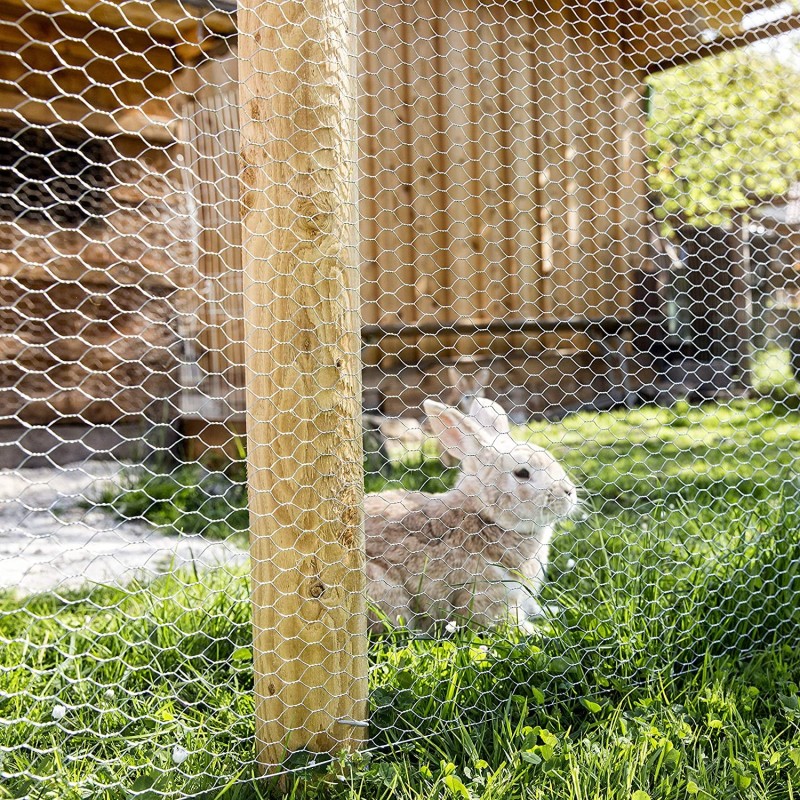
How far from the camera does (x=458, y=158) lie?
6.21 metres

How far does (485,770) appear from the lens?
5.63 ft

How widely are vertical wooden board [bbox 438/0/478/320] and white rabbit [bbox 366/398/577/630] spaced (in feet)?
11.9

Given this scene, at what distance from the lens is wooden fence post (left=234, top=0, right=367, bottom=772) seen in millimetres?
1604

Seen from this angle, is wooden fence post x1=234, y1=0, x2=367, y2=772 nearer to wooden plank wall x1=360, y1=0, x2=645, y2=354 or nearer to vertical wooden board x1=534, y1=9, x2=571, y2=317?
wooden plank wall x1=360, y1=0, x2=645, y2=354

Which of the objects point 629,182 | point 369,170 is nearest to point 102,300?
point 369,170

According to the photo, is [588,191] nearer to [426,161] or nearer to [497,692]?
[426,161]

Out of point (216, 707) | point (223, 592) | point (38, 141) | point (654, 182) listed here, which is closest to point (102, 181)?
point (38, 141)

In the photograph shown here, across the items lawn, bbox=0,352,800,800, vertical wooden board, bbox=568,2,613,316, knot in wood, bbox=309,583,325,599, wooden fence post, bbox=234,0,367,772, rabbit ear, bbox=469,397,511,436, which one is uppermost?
wooden fence post, bbox=234,0,367,772

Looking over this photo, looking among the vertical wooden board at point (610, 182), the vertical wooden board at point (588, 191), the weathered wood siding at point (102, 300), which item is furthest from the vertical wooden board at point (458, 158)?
the weathered wood siding at point (102, 300)

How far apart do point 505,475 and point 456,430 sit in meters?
0.20

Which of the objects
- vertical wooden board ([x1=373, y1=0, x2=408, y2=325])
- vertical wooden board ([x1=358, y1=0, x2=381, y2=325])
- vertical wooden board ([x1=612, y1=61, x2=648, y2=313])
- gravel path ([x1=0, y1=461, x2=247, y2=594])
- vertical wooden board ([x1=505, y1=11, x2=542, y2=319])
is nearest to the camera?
gravel path ([x1=0, y1=461, x2=247, y2=594])

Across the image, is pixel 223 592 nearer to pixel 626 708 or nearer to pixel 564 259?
pixel 626 708

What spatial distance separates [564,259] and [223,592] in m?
5.45

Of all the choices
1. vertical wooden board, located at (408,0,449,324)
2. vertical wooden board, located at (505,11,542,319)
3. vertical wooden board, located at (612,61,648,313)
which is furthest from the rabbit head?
vertical wooden board, located at (612,61,648,313)
